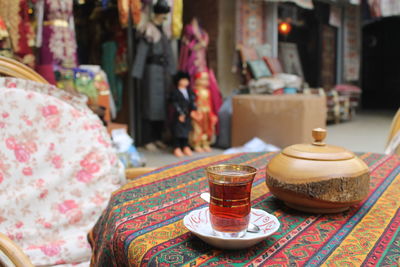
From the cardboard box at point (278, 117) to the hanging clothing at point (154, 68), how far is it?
905 millimetres

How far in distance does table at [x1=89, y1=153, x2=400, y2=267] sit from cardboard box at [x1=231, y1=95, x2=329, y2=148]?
3.20m

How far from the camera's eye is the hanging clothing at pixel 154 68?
15.0ft

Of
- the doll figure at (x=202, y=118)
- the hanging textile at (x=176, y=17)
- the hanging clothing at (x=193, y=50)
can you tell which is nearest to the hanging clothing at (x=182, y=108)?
the doll figure at (x=202, y=118)

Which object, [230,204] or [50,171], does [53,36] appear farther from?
[230,204]

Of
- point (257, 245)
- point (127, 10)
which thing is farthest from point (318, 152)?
point (127, 10)

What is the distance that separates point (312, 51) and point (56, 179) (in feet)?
25.1

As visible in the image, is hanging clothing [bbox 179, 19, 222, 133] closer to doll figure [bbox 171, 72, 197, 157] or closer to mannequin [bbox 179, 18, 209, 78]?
mannequin [bbox 179, 18, 209, 78]

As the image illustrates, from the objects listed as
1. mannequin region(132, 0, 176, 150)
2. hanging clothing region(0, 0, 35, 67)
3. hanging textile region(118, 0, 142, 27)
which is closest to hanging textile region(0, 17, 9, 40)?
hanging clothing region(0, 0, 35, 67)

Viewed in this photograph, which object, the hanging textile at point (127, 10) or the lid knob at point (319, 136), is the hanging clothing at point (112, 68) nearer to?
the hanging textile at point (127, 10)

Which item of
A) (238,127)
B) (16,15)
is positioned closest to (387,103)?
(238,127)

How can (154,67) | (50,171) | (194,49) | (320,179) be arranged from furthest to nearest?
(194,49) < (154,67) < (50,171) < (320,179)

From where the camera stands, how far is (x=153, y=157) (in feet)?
14.9

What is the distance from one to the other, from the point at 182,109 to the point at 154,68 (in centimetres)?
63

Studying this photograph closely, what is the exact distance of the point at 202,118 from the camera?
471cm
